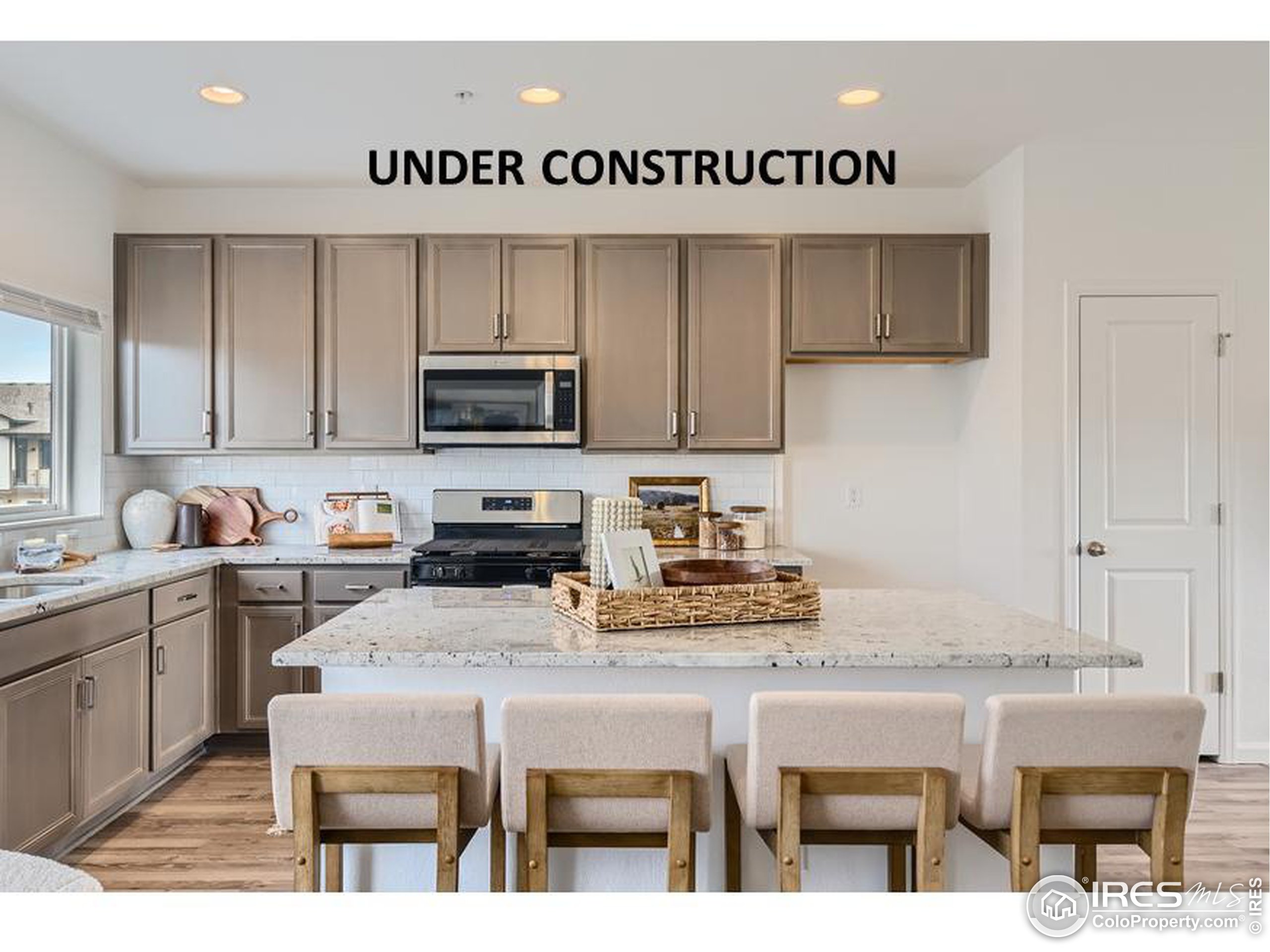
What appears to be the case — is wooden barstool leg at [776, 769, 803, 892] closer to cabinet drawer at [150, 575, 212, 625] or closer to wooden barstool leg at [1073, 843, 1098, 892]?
wooden barstool leg at [1073, 843, 1098, 892]

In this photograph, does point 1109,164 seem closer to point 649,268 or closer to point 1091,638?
point 649,268

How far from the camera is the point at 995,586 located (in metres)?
4.14

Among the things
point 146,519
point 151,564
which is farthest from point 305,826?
point 146,519

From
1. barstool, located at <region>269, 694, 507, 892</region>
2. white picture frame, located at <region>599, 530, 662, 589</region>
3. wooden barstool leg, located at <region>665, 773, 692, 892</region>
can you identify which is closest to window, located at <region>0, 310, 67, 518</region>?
barstool, located at <region>269, 694, 507, 892</region>

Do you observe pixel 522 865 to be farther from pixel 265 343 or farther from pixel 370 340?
pixel 265 343

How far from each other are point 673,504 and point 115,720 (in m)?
2.46

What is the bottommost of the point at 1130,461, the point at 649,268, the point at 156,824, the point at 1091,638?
the point at 156,824

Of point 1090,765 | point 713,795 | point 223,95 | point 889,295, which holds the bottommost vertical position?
point 713,795

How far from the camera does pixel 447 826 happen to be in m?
1.72

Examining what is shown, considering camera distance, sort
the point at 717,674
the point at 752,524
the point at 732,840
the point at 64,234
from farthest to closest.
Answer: the point at 752,524 → the point at 64,234 → the point at 717,674 → the point at 732,840

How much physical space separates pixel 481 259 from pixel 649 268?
761mm

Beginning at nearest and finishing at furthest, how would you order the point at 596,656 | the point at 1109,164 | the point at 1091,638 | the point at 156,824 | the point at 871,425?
the point at 596,656
the point at 1091,638
the point at 156,824
the point at 1109,164
the point at 871,425

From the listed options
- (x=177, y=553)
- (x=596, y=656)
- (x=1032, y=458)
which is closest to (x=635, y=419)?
(x=1032, y=458)

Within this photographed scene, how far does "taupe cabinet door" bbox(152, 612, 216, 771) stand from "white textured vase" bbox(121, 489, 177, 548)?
2.00 feet
